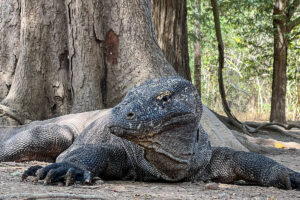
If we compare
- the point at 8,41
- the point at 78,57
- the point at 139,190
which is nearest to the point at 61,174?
the point at 139,190

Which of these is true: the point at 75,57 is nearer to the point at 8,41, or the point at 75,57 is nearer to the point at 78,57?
the point at 78,57

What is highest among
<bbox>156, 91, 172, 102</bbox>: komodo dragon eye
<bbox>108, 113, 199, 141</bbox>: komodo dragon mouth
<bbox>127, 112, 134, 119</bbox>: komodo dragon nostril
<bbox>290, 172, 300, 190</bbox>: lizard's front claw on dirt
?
<bbox>156, 91, 172, 102</bbox>: komodo dragon eye

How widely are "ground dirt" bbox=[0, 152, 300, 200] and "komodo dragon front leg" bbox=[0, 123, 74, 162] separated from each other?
82 cm

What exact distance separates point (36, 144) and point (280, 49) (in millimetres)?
8045

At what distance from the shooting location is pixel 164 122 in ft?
8.34

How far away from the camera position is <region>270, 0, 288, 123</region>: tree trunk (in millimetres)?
10602

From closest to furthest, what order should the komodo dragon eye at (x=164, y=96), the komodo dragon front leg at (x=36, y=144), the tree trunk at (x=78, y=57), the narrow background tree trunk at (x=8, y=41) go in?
the komodo dragon eye at (x=164, y=96) < the komodo dragon front leg at (x=36, y=144) < the tree trunk at (x=78, y=57) < the narrow background tree trunk at (x=8, y=41)

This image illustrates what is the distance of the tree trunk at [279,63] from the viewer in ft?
34.8

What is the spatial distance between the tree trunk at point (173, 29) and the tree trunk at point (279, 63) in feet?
14.2

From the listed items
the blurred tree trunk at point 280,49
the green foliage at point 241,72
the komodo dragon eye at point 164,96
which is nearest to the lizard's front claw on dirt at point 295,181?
the komodo dragon eye at point 164,96

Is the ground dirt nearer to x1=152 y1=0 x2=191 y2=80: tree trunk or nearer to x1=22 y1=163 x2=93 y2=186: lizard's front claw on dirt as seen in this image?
x1=22 y1=163 x2=93 y2=186: lizard's front claw on dirt

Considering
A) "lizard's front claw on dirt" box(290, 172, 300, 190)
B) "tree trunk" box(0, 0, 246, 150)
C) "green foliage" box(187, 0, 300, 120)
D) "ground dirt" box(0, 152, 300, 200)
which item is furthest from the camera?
"green foliage" box(187, 0, 300, 120)

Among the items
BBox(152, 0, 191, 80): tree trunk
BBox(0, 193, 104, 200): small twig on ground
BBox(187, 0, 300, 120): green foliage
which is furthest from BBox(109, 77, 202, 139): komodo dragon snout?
BBox(187, 0, 300, 120): green foliage

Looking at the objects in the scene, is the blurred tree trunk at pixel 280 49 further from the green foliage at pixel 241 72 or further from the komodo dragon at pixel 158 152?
the komodo dragon at pixel 158 152
